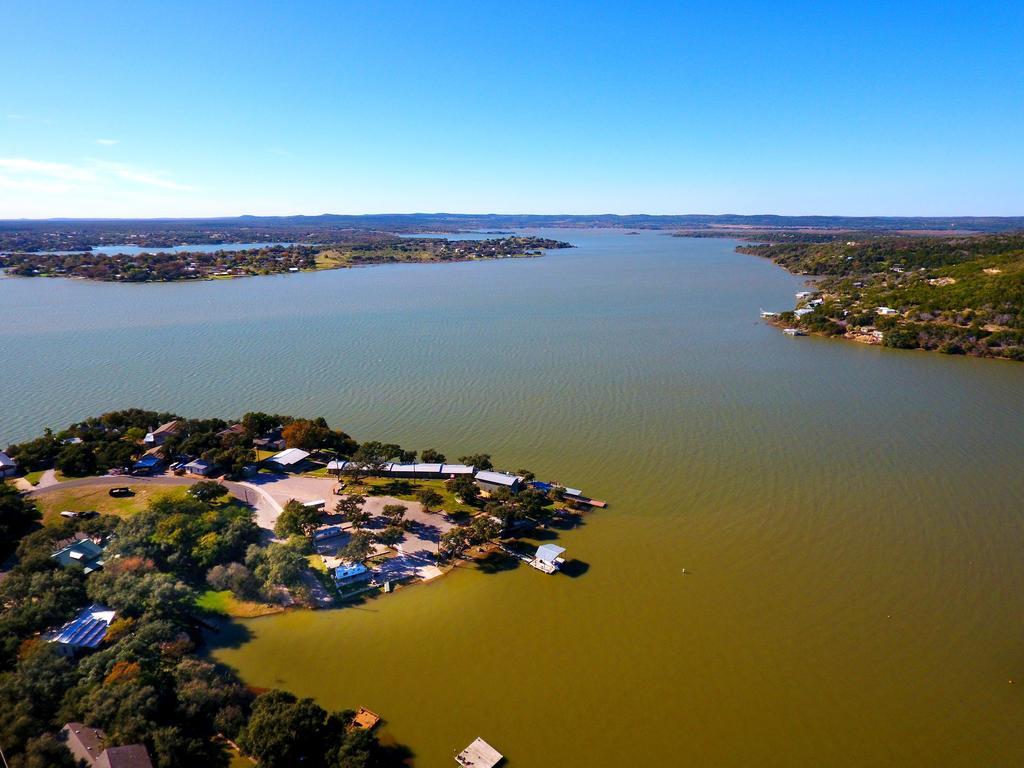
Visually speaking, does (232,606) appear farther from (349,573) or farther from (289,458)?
(289,458)

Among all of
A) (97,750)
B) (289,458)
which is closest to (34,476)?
(289,458)

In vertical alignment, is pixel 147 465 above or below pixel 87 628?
above

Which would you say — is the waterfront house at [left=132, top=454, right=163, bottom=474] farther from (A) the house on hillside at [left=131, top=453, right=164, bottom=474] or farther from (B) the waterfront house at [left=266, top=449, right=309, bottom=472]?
(B) the waterfront house at [left=266, top=449, right=309, bottom=472]

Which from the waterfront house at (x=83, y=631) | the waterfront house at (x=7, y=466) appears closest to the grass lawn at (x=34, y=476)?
the waterfront house at (x=7, y=466)

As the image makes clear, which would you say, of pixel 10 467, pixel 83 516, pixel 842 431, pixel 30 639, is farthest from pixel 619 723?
pixel 10 467

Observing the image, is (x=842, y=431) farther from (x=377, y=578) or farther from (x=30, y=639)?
(x=30, y=639)

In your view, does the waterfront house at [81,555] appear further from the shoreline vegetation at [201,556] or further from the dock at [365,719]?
the dock at [365,719]
